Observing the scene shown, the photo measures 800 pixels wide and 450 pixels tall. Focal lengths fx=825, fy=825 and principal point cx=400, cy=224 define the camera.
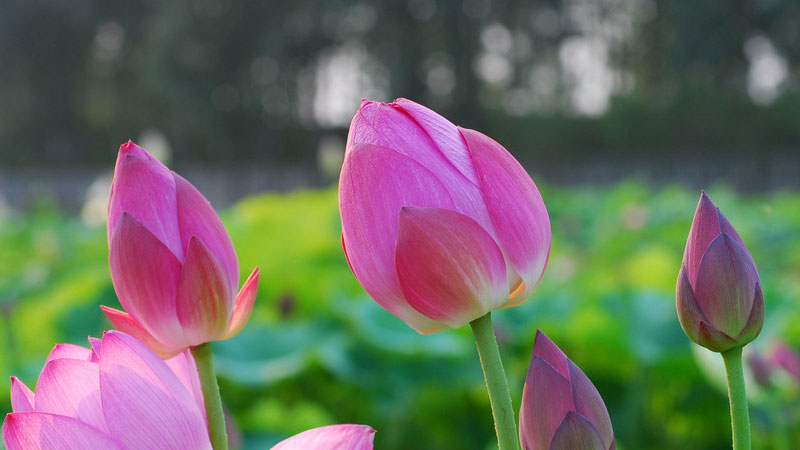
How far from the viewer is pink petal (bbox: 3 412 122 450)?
0.18m

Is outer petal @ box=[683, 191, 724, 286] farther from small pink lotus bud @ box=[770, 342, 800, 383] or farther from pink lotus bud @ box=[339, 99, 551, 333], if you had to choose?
small pink lotus bud @ box=[770, 342, 800, 383]

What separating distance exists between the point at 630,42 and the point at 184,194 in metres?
14.0

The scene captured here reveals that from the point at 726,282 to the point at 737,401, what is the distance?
0.04 m

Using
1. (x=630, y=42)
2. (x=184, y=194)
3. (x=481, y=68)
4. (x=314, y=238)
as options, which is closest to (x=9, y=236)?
(x=314, y=238)

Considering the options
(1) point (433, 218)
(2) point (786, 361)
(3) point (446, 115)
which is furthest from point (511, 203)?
(3) point (446, 115)

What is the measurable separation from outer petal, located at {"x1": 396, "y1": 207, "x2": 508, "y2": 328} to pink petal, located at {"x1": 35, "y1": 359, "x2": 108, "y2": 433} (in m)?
0.08

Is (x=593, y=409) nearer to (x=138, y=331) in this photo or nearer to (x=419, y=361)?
(x=138, y=331)

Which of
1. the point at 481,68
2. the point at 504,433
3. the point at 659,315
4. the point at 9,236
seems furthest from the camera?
the point at 481,68

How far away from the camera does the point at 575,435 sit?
0.69ft

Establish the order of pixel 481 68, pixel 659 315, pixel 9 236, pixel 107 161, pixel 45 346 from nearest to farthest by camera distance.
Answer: pixel 659 315 < pixel 45 346 < pixel 9 236 < pixel 481 68 < pixel 107 161

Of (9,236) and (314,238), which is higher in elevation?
(314,238)

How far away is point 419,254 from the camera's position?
0.70ft

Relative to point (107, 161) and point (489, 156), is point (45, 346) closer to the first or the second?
point (489, 156)

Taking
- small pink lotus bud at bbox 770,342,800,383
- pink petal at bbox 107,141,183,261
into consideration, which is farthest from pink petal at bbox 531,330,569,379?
small pink lotus bud at bbox 770,342,800,383
